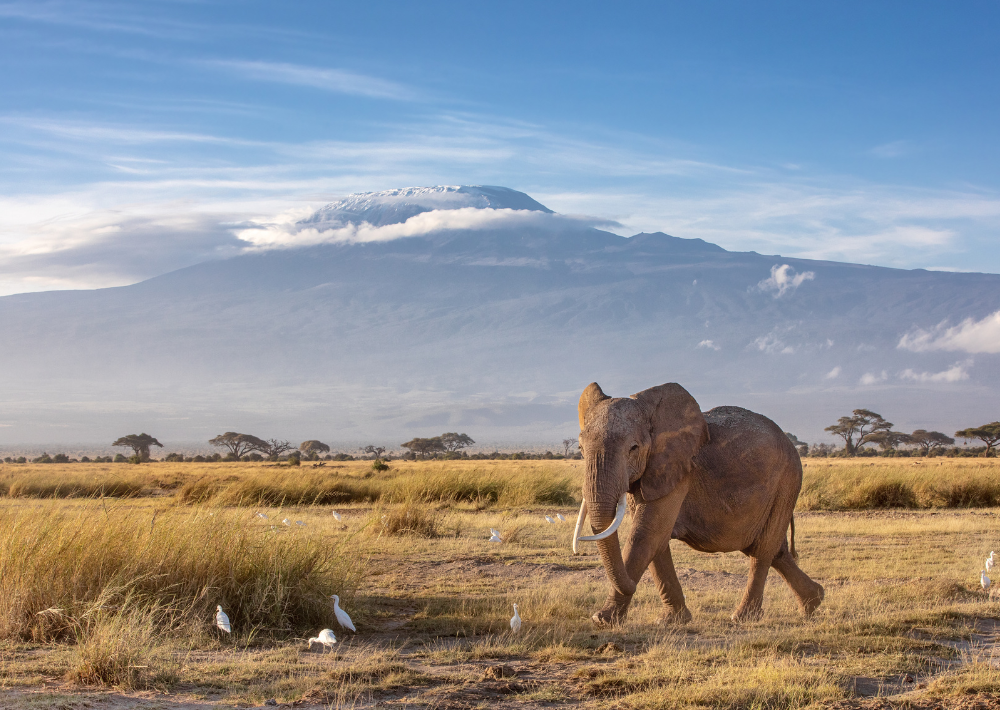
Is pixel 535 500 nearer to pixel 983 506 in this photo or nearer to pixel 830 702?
pixel 983 506

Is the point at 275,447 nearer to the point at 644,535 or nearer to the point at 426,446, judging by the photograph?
the point at 426,446

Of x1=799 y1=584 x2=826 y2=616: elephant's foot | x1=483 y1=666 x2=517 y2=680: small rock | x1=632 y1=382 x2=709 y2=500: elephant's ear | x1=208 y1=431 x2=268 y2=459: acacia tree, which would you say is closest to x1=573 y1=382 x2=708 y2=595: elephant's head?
x1=632 y1=382 x2=709 y2=500: elephant's ear

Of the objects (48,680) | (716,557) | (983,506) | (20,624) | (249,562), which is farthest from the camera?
(983,506)

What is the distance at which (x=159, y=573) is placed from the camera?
8.92m

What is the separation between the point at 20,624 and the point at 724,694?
6.11m

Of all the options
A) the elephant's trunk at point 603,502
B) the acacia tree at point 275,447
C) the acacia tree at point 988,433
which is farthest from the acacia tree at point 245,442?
the elephant's trunk at point 603,502

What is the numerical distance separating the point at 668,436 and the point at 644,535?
95 cm

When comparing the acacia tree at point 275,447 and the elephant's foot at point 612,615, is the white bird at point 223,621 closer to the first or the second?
the elephant's foot at point 612,615

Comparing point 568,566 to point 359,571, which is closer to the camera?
point 359,571

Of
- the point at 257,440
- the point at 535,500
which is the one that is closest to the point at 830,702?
the point at 535,500

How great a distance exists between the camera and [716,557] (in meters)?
14.4

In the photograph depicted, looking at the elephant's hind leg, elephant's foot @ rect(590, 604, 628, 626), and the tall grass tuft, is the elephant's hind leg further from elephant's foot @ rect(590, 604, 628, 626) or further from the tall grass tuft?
the tall grass tuft

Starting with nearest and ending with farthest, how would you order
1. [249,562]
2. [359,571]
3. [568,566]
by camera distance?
[249,562] → [359,571] → [568,566]

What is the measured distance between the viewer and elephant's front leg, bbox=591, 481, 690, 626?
862 centimetres
